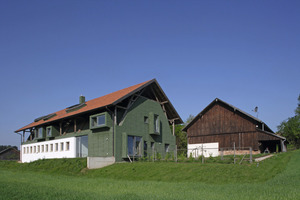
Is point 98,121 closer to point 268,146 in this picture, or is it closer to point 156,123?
point 156,123

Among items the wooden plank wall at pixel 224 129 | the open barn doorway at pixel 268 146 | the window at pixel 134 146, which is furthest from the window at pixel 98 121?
the open barn doorway at pixel 268 146

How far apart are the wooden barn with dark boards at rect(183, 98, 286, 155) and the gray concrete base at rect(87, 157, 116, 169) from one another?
1676 centimetres

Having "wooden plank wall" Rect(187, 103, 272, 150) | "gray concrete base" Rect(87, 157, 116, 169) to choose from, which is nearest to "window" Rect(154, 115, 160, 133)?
"gray concrete base" Rect(87, 157, 116, 169)

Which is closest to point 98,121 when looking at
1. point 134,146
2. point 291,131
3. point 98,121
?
point 98,121

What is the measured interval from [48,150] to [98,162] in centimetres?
1219

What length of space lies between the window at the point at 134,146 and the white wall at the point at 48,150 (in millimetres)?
5825

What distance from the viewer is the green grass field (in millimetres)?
11398

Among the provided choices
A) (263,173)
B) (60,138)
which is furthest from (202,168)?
(60,138)

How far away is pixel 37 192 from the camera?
12.3 meters

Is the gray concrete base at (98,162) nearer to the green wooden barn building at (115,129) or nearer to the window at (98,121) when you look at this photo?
the green wooden barn building at (115,129)

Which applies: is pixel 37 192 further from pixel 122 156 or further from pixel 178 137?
pixel 178 137

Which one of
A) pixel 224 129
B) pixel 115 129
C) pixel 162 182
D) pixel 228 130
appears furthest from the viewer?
A: pixel 224 129

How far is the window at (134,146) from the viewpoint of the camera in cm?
2796

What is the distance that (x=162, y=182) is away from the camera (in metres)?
16.4
